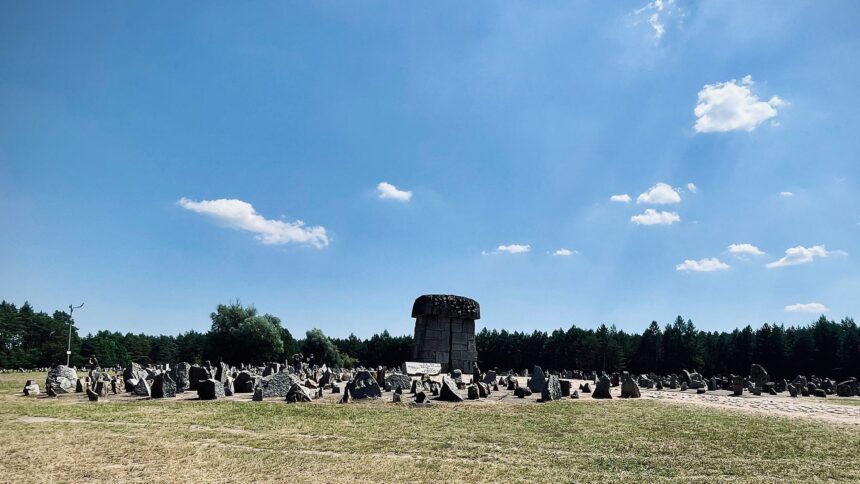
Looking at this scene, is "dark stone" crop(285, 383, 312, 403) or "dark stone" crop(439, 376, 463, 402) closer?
"dark stone" crop(285, 383, 312, 403)

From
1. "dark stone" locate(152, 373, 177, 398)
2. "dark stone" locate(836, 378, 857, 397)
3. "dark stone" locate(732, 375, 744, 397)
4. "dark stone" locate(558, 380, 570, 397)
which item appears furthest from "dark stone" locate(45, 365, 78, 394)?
"dark stone" locate(836, 378, 857, 397)

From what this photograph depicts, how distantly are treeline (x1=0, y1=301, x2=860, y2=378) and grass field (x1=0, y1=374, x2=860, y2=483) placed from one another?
108 ft

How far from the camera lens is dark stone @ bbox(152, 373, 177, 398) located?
14.0m

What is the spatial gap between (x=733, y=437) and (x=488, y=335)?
67.2 m

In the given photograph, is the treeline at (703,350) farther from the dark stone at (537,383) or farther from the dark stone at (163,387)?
the dark stone at (163,387)

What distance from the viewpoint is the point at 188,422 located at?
10117mm

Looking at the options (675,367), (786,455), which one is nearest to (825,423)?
(786,455)

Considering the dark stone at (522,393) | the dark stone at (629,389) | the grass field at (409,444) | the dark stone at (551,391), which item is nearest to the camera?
the grass field at (409,444)

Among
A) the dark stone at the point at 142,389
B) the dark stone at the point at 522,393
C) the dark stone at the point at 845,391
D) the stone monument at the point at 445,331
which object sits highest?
the stone monument at the point at 445,331

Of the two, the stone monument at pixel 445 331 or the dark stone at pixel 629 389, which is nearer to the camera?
the dark stone at pixel 629 389

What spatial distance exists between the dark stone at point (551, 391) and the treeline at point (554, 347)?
33.6 m

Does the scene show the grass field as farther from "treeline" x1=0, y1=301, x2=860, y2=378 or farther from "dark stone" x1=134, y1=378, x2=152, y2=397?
"treeline" x1=0, y1=301, x2=860, y2=378

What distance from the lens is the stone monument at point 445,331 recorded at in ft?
85.6

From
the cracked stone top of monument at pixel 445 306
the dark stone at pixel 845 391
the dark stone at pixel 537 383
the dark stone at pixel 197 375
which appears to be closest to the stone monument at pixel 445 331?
the cracked stone top of monument at pixel 445 306
